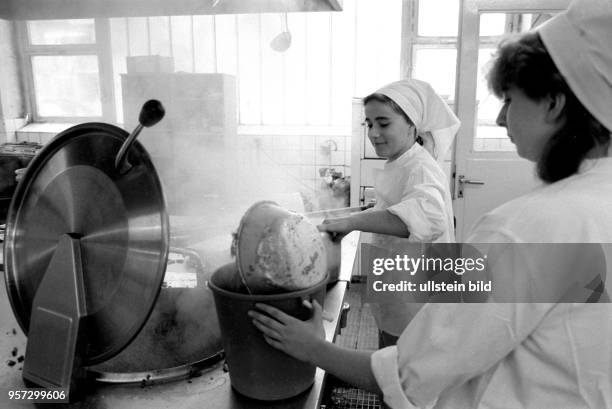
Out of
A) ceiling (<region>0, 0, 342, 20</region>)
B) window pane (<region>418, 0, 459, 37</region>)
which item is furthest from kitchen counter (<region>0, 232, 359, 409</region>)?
window pane (<region>418, 0, 459, 37</region>)

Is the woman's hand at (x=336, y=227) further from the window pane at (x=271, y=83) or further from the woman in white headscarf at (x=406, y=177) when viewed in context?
the window pane at (x=271, y=83)

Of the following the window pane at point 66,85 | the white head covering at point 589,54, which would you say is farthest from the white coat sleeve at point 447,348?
the window pane at point 66,85

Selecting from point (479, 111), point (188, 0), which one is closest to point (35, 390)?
point (188, 0)

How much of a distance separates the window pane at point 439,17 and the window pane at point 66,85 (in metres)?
3.34

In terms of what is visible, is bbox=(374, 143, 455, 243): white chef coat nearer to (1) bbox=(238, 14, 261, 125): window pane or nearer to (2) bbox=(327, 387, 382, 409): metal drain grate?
(2) bbox=(327, 387, 382, 409): metal drain grate

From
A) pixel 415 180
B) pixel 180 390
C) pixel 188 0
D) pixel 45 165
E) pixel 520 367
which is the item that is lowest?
pixel 180 390

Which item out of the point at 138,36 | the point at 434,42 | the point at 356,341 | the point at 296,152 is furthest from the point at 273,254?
the point at 434,42

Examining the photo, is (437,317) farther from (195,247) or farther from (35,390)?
(195,247)

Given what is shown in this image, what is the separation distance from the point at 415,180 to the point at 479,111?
2.24m

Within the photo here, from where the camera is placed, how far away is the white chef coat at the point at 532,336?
68 cm

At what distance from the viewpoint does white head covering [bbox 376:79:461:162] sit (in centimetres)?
180

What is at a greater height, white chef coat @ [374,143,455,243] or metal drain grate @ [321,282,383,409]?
white chef coat @ [374,143,455,243]

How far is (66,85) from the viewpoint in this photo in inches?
202

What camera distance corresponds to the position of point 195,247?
154cm
